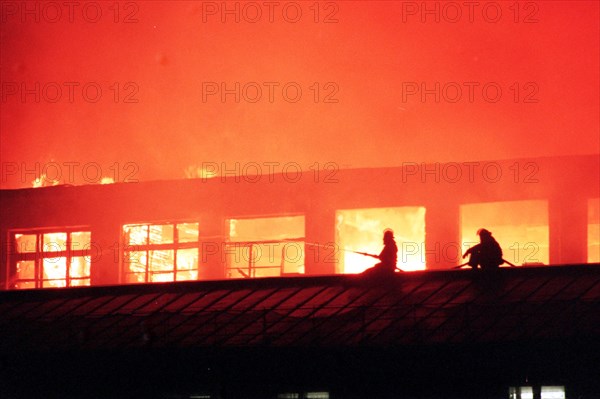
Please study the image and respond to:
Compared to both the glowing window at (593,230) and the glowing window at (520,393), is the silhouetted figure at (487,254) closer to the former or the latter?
the glowing window at (520,393)

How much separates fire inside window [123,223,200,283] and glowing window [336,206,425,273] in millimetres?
3857

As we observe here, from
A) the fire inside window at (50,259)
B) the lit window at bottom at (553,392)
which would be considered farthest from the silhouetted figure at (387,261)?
the fire inside window at (50,259)

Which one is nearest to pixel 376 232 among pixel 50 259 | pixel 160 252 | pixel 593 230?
pixel 593 230

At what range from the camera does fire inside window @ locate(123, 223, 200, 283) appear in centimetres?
2477

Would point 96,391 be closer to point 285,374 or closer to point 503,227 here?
point 285,374

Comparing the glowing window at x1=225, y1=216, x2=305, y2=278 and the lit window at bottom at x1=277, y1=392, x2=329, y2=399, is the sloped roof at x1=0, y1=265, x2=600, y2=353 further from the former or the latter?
the glowing window at x1=225, y1=216, x2=305, y2=278

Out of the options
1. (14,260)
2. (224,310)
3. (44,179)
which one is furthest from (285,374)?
(44,179)

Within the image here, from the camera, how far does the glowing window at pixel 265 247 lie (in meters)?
24.2

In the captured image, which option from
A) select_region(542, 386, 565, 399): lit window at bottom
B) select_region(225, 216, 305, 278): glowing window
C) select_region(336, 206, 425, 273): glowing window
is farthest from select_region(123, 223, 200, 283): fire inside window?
select_region(542, 386, 565, 399): lit window at bottom

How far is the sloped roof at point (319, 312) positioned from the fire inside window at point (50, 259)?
9.51 meters

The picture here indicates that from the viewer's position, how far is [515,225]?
23.4 metres

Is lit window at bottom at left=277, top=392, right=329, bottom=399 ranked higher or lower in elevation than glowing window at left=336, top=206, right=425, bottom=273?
lower

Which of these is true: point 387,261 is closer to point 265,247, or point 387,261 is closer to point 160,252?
point 265,247

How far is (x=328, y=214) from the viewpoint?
24.1m
